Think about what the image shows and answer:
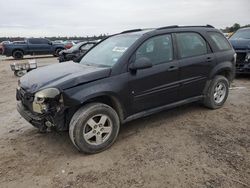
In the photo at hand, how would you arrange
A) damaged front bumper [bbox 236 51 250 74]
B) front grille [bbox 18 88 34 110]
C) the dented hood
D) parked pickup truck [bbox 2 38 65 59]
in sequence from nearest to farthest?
1. the dented hood
2. front grille [bbox 18 88 34 110]
3. damaged front bumper [bbox 236 51 250 74]
4. parked pickup truck [bbox 2 38 65 59]

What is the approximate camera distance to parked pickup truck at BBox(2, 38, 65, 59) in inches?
902

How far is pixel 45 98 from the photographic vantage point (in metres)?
3.84

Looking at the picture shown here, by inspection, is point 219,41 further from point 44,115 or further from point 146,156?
point 44,115

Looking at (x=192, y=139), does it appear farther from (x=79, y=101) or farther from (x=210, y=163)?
(x=79, y=101)

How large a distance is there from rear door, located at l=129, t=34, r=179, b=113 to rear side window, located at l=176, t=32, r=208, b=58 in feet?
0.79

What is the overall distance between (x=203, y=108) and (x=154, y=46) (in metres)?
2.06

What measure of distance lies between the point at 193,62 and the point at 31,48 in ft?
70.1

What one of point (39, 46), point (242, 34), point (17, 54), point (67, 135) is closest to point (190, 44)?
point (67, 135)

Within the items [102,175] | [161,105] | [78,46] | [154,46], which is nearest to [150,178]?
[102,175]

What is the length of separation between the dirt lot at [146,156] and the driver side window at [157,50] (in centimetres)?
122

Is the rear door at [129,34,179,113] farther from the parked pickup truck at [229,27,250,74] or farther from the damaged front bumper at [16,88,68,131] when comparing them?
the parked pickup truck at [229,27,250,74]

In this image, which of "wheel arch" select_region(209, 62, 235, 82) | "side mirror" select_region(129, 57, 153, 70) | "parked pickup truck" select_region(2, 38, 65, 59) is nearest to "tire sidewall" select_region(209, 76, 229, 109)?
"wheel arch" select_region(209, 62, 235, 82)

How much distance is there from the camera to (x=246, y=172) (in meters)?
3.47

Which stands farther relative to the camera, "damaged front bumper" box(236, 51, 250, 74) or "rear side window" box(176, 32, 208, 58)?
"damaged front bumper" box(236, 51, 250, 74)
